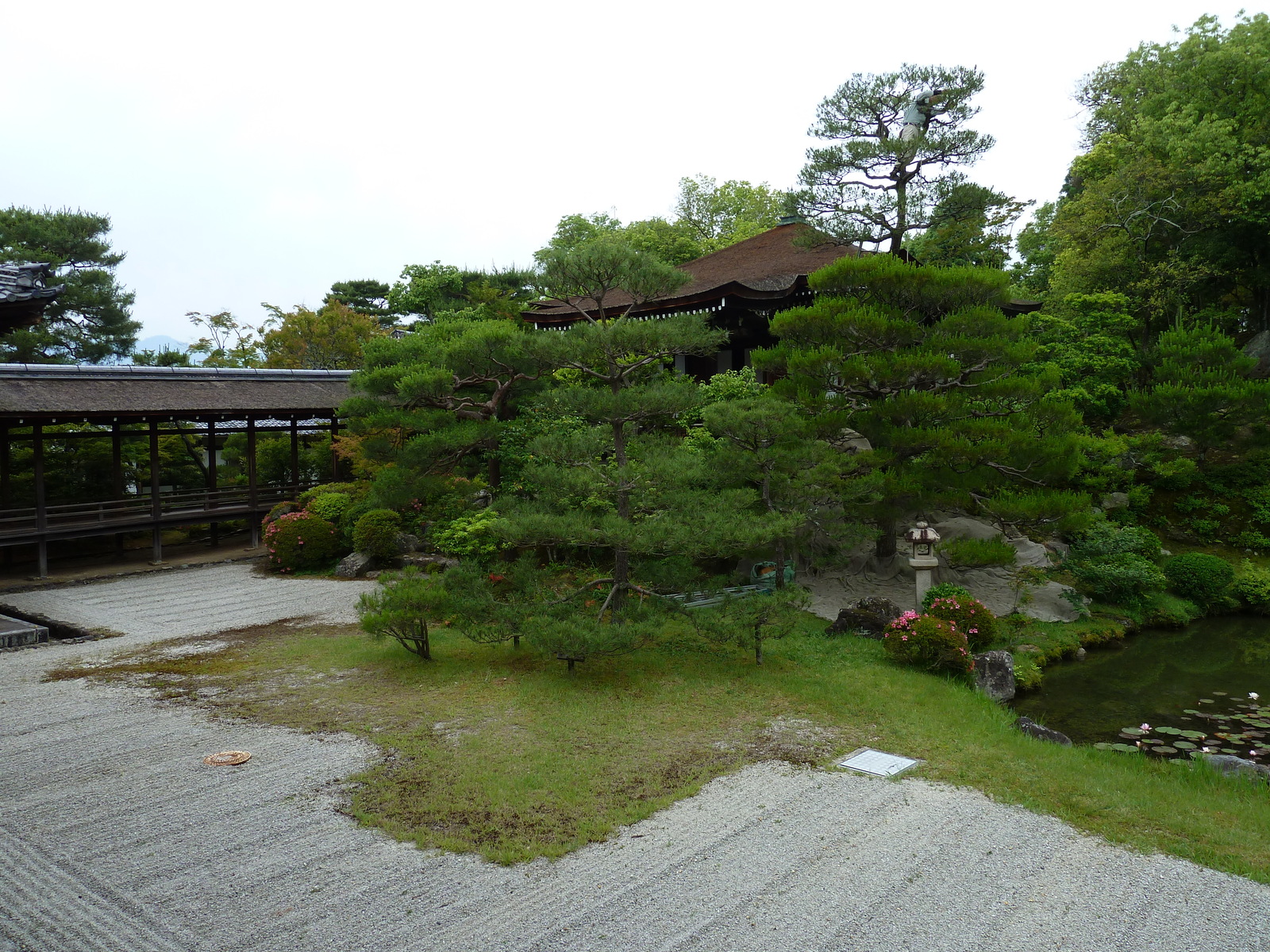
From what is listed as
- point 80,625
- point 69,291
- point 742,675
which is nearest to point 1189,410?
point 742,675

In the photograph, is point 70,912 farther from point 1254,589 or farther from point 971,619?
point 1254,589

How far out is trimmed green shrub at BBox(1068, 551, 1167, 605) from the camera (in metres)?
12.7

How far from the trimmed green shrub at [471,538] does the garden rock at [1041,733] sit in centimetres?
785

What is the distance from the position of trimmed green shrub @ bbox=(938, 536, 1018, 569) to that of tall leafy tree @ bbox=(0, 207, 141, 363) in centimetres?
2708

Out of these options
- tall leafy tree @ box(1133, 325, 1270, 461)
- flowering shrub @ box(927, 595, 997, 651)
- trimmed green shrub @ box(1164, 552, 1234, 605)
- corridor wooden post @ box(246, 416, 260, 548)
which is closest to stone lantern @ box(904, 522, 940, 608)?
flowering shrub @ box(927, 595, 997, 651)

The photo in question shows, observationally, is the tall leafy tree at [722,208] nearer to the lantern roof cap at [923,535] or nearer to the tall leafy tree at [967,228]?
the tall leafy tree at [967,228]

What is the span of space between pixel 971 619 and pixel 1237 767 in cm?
350

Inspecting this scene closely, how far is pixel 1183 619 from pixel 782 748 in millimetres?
9584

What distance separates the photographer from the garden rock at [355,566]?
15.4m

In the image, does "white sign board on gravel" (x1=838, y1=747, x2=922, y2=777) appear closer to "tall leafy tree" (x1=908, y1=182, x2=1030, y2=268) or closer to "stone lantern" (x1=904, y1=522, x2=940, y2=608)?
"stone lantern" (x1=904, y1=522, x2=940, y2=608)

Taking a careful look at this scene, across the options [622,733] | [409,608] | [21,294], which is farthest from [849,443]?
[21,294]

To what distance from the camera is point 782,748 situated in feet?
22.9

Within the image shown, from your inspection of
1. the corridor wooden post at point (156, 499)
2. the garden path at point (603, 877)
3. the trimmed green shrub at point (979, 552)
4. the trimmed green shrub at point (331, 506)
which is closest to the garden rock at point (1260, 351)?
the trimmed green shrub at point (979, 552)

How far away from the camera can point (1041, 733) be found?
7766 millimetres
